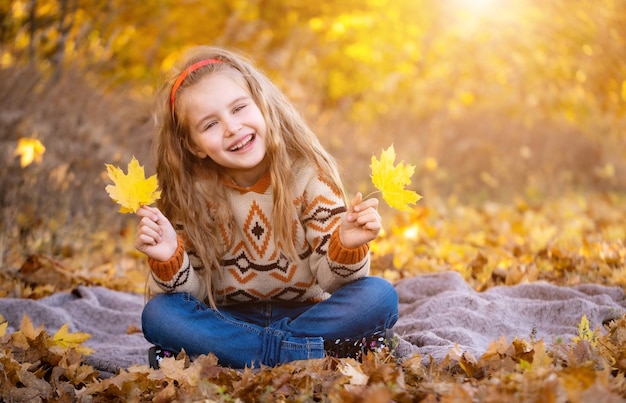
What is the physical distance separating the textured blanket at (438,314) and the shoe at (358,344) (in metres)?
0.07

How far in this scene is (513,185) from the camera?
759 cm

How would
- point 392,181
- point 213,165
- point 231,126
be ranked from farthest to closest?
1. point 213,165
2. point 231,126
3. point 392,181

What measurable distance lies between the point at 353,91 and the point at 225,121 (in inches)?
316

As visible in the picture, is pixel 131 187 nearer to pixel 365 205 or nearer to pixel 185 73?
pixel 185 73

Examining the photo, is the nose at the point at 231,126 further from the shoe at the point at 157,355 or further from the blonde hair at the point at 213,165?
the shoe at the point at 157,355

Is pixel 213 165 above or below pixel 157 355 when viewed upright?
above

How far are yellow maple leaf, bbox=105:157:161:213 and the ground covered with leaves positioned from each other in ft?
1.68

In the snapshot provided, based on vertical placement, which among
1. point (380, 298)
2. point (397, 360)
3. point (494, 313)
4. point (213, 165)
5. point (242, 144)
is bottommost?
point (494, 313)

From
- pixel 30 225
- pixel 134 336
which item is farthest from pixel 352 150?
pixel 134 336

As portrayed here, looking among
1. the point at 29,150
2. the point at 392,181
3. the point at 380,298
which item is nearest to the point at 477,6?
the point at 29,150

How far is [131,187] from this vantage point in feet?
7.29

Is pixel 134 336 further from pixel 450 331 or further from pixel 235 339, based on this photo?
pixel 450 331

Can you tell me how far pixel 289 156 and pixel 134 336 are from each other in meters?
1.07

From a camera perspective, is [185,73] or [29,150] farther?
[29,150]
